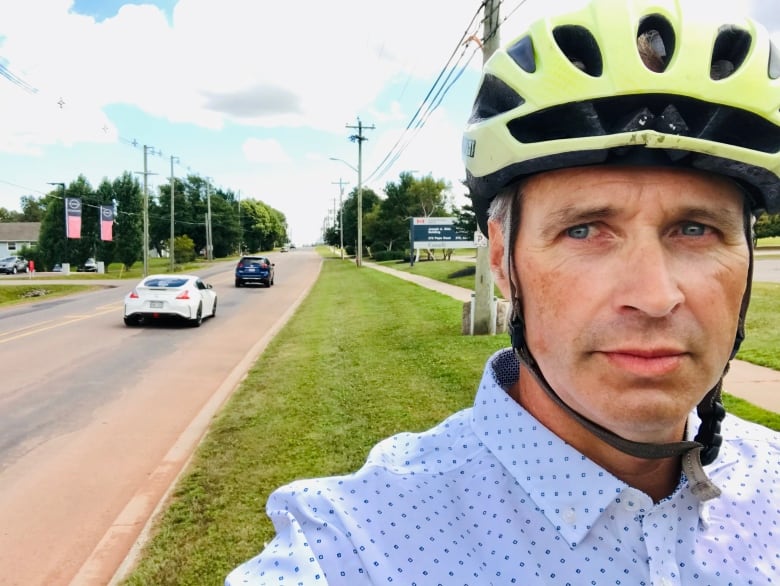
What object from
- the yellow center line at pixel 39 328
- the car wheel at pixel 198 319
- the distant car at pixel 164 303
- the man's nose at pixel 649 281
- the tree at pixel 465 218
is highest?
the tree at pixel 465 218

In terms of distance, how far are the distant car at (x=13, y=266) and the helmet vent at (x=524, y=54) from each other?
188ft

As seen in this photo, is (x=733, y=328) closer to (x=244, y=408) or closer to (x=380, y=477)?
(x=380, y=477)

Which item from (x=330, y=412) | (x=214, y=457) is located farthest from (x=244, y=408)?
(x=214, y=457)

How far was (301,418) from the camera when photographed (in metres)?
6.25

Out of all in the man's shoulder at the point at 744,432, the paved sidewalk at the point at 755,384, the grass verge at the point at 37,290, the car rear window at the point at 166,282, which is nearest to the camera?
the man's shoulder at the point at 744,432

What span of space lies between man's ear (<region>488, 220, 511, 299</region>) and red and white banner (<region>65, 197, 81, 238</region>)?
4424 cm

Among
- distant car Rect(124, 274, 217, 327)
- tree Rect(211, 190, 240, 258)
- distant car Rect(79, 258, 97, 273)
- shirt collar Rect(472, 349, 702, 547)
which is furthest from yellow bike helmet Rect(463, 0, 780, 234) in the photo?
tree Rect(211, 190, 240, 258)

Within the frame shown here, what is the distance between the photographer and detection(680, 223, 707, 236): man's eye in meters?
1.22

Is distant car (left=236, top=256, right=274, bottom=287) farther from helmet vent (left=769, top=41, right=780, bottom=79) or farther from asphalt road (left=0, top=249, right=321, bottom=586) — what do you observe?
helmet vent (left=769, top=41, right=780, bottom=79)

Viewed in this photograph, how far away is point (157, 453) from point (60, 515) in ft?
4.29

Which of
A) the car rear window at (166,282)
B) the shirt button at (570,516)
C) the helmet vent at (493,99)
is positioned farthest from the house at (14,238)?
the shirt button at (570,516)

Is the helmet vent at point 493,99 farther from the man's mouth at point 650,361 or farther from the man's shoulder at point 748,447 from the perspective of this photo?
the man's shoulder at point 748,447

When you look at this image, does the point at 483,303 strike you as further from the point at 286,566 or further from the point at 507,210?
the point at 286,566

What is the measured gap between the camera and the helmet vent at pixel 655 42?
4.40 ft
